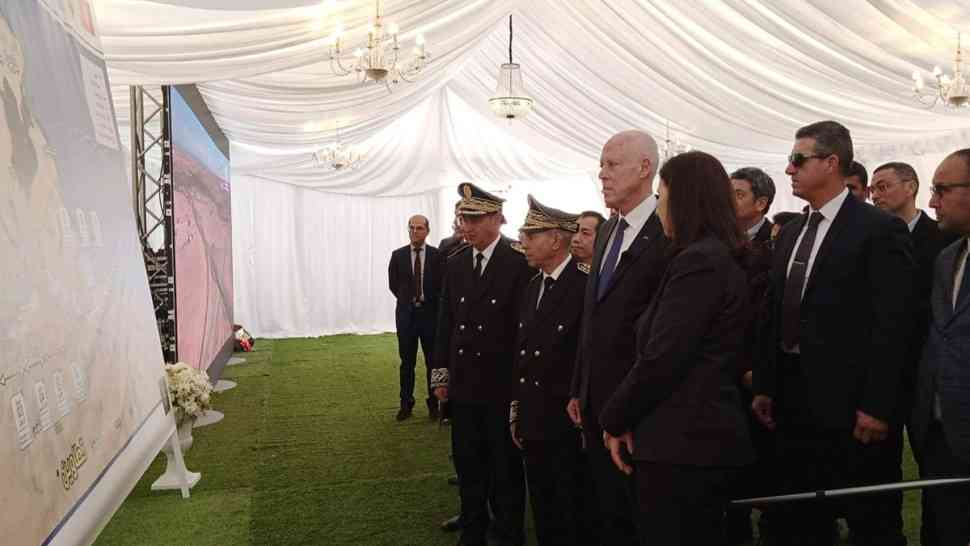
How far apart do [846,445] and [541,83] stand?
6869 mm

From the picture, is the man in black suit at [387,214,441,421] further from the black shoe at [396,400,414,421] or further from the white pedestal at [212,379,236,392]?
the white pedestal at [212,379,236,392]

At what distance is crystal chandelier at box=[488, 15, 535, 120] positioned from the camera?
739cm

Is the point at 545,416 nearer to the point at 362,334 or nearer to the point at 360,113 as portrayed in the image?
the point at 360,113

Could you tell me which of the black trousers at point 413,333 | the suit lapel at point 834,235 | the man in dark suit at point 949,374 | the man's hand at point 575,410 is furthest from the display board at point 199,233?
the man in dark suit at point 949,374

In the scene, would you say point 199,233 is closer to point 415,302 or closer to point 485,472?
point 415,302

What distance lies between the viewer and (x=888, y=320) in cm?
229

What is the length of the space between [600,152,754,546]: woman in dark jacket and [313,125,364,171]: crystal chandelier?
781cm

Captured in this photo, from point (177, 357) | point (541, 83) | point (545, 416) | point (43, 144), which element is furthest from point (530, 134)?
point (43, 144)

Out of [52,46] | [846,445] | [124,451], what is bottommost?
[124,451]

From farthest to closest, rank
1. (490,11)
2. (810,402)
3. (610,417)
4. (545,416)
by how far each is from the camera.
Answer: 1. (490,11)
2. (545,416)
3. (810,402)
4. (610,417)

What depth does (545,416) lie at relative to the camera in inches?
110

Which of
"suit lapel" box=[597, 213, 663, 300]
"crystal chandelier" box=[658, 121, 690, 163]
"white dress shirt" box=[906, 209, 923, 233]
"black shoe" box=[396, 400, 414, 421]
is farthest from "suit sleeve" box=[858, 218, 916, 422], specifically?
"crystal chandelier" box=[658, 121, 690, 163]

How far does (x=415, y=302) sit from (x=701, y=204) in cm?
443

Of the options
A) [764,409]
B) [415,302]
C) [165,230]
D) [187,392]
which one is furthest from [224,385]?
[764,409]
